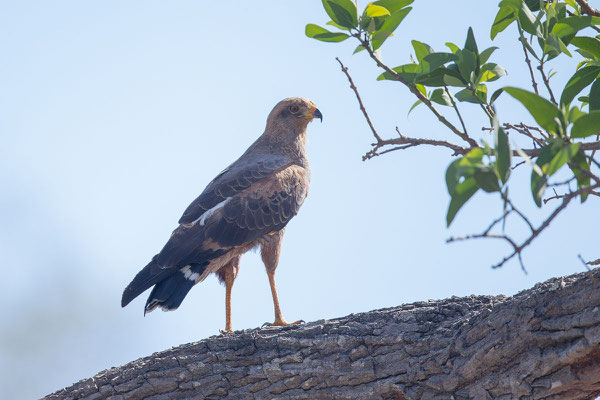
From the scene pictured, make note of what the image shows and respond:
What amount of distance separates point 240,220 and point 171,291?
93cm

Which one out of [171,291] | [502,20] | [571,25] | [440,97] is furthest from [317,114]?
[571,25]

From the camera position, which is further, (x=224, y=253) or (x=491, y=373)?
(x=224, y=253)

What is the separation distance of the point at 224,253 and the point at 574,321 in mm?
3528

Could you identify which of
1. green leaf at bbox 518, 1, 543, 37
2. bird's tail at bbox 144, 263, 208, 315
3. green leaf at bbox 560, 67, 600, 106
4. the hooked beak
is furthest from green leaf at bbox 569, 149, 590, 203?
the hooked beak

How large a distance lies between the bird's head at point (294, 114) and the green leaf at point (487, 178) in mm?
5429

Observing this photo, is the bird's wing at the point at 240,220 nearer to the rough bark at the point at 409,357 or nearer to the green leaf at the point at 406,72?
the rough bark at the point at 409,357

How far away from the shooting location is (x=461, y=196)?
231 cm

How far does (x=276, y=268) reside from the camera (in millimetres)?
6621

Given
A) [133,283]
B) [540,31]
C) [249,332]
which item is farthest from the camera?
[133,283]

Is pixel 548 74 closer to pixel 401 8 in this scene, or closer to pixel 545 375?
pixel 401 8

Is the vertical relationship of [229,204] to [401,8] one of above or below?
above

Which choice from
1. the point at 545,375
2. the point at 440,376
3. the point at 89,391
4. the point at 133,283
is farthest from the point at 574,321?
the point at 133,283

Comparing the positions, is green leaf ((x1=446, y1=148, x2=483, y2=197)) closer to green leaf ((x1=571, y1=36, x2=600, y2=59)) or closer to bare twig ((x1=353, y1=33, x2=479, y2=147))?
bare twig ((x1=353, y1=33, x2=479, y2=147))

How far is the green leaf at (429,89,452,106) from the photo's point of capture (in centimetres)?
338
